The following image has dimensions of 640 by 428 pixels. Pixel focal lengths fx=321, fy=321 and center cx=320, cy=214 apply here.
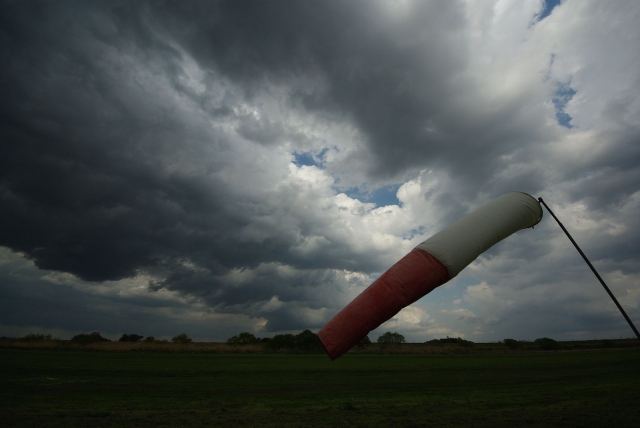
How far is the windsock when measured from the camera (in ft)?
12.0

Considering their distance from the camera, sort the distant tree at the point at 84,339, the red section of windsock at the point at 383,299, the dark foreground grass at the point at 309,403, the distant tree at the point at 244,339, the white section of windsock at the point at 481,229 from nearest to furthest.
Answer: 1. the red section of windsock at the point at 383,299
2. the white section of windsock at the point at 481,229
3. the dark foreground grass at the point at 309,403
4. the distant tree at the point at 84,339
5. the distant tree at the point at 244,339

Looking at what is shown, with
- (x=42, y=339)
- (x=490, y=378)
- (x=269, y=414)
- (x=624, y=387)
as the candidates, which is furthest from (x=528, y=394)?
(x=42, y=339)

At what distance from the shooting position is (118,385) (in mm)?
17516

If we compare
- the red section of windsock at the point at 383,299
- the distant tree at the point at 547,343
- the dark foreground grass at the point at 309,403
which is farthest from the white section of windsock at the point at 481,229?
the distant tree at the point at 547,343

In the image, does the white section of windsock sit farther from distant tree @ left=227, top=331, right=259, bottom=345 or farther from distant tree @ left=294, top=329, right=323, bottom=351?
distant tree @ left=227, top=331, right=259, bottom=345

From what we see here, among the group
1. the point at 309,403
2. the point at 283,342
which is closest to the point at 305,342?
the point at 283,342

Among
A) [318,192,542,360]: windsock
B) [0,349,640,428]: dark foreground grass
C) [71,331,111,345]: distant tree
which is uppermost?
[71,331,111,345]: distant tree

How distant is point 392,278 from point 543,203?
11.5 ft

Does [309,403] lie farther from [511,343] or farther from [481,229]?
[511,343]

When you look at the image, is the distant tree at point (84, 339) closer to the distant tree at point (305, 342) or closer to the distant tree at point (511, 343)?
the distant tree at point (305, 342)

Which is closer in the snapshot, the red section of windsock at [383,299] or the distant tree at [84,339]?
the red section of windsock at [383,299]

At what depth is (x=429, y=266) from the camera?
407 cm

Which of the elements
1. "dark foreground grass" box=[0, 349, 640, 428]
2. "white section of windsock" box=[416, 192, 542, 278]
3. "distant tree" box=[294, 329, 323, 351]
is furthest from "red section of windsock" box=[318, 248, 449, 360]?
"distant tree" box=[294, 329, 323, 351]

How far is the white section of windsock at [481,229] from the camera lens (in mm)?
4219
